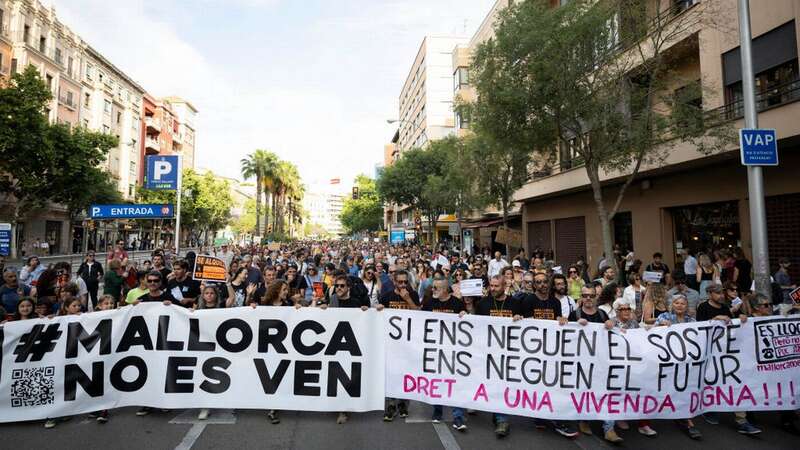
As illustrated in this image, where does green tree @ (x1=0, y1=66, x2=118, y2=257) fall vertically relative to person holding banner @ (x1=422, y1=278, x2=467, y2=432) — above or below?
above

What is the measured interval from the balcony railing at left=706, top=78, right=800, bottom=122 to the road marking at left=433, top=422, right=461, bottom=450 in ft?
34.7

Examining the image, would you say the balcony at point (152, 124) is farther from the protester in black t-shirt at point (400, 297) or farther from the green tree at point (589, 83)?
the protester in black t-shirt at point (400, 297)

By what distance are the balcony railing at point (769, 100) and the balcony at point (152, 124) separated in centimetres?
6116

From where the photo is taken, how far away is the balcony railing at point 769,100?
10909 millimetres

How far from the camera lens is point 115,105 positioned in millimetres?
49281

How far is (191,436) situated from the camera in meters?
4.62

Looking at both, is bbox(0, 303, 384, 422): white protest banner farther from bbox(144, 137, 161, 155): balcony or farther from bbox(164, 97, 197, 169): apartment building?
bbox(164, 97, 197, 169): apartment building

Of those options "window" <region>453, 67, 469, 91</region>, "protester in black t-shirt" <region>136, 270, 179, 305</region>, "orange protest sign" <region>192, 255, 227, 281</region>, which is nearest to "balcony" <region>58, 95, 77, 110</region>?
"window" <region>453, 67, 469, 91</region>

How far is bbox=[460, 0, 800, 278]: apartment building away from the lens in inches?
443

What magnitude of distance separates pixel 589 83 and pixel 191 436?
1188 cm

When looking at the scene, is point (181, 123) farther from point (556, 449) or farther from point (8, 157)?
point (556, 449)

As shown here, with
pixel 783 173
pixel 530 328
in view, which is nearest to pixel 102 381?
pixel 530 328

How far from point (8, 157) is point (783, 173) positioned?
119 feet

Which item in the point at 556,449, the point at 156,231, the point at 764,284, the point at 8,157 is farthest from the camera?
the point at 156,231
